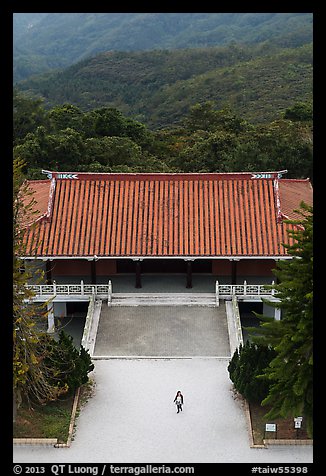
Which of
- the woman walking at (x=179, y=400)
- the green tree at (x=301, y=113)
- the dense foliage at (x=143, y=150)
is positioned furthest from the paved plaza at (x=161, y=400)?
the green tree at (x=301, y=113)

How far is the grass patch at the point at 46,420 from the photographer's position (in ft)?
74.4

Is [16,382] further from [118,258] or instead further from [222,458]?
[118,258]

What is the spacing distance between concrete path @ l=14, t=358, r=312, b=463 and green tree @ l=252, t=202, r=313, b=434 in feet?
6.53

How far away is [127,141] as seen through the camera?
50406 mm

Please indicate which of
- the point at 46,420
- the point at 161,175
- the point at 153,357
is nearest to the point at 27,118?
the point at 161,175

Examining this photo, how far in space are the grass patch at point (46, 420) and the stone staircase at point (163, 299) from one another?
6.44 meters

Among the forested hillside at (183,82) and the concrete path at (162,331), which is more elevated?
the forested hillside at (183,82)

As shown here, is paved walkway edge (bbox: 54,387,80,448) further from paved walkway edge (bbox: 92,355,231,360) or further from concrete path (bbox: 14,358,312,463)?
paved walkway edge (bbox: 92,355,231,360)

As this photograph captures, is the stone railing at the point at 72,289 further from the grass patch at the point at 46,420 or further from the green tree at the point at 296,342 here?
the green tree at the point at 296,342

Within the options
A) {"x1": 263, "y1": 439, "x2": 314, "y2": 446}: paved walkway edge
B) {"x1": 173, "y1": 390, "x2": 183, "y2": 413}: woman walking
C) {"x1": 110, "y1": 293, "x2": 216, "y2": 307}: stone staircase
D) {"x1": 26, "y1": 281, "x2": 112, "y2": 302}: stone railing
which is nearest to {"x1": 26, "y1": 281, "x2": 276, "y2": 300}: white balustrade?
{"x1": 26, "y1": 281, "x2": 112, "y2": 302}: stone railing

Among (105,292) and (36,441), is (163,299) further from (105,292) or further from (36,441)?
(36,441)

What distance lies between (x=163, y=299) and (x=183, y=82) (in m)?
92.7

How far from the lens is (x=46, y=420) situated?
23.3 meters

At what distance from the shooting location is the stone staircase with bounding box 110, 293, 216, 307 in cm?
3002
